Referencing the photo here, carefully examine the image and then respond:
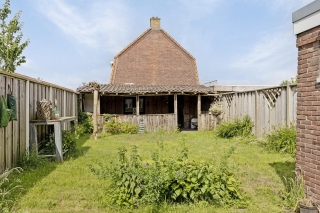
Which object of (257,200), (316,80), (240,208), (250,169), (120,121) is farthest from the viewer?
(120,121)

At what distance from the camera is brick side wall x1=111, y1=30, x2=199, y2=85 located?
2081 centimetres

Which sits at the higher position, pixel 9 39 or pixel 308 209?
pixel 9 39

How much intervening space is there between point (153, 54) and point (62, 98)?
1204 cm

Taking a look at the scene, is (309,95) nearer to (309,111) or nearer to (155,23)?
(309,111)

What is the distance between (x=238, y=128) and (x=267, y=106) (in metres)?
2.04

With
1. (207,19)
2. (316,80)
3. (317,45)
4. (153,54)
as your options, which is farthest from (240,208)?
(153,54)

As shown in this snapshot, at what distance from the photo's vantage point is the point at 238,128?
1109 cm

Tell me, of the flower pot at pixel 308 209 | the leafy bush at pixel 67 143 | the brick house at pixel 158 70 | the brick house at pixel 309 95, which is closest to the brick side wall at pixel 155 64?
the brick house at pixel 158 70

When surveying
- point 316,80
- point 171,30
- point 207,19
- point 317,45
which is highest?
point 171,30

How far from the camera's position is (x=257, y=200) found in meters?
3.95

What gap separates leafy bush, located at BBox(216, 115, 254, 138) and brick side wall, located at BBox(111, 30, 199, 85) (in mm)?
10226

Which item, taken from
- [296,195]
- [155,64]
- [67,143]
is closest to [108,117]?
[67,143]

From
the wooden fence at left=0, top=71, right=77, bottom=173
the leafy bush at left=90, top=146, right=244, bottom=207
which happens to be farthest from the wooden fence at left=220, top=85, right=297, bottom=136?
the wooden fence at left=0, top=71, right=77, bottom=173

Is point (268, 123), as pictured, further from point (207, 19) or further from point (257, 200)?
point (257, 200)
